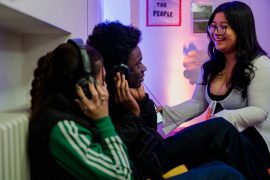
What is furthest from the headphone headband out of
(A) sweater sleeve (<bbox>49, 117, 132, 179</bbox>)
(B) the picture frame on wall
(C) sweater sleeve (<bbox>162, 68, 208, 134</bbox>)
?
(B) the picture frame on wall

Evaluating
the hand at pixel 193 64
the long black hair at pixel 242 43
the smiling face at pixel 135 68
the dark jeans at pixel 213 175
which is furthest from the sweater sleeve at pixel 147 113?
the hand at pixel 193 64

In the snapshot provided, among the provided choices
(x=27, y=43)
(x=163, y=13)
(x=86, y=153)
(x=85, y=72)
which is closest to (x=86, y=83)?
(x=85, y=72)

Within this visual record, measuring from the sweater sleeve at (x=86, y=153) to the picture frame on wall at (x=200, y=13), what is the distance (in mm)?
2200

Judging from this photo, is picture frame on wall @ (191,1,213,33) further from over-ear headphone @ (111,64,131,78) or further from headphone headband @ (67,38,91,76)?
headphone headband @ (67,38,91,76)

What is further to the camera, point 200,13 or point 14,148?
point 200,13

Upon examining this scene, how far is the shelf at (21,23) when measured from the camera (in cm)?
86

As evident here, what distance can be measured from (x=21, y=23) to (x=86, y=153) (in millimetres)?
543

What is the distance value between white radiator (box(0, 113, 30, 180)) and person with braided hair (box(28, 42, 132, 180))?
0.02 metres

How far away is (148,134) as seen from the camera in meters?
1.22

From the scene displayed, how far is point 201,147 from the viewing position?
133 centimetres

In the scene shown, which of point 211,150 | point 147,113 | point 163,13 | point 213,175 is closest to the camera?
point 213,175

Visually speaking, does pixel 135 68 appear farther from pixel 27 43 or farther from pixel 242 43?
pixel 242 43

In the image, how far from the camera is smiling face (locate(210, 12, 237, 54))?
175 cm

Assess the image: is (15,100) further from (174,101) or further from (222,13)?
(174,101)
